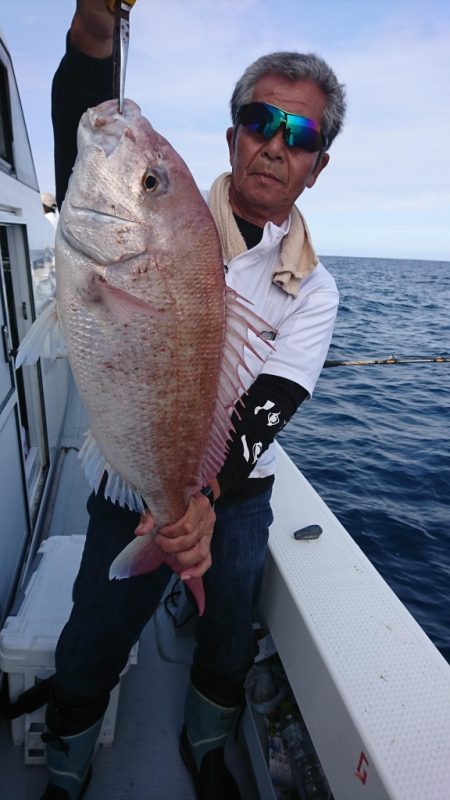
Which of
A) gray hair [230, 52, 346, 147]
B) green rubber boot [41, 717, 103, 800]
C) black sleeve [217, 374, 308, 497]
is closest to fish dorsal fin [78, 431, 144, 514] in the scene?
black sleeve [217, 374, 308, 497]

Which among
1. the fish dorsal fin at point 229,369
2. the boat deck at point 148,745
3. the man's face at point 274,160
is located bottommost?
the boat deck at point 148,745

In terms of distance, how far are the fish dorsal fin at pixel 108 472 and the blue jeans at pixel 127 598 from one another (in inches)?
9.6

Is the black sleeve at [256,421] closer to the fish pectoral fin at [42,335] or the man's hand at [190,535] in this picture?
the man's hand at [190,535]

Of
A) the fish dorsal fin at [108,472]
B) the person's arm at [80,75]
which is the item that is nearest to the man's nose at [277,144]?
the person's arm at [80,75]

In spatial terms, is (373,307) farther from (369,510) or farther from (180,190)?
(180,190)

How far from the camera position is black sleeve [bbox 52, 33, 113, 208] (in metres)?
1.54

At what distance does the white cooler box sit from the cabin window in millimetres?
2816

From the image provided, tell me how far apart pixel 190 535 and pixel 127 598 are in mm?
639

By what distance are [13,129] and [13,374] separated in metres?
1.90

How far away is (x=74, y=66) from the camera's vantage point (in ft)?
5.04

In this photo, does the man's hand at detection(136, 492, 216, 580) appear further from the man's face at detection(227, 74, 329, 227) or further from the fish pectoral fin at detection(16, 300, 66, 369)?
the man's face at detection(227, 74, 329, 227)

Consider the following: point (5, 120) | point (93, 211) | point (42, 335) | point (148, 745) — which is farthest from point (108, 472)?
point (5, 120)

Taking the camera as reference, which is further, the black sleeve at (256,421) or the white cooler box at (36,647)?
the white cooler box at (36,647)

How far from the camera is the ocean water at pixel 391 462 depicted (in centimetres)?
555
